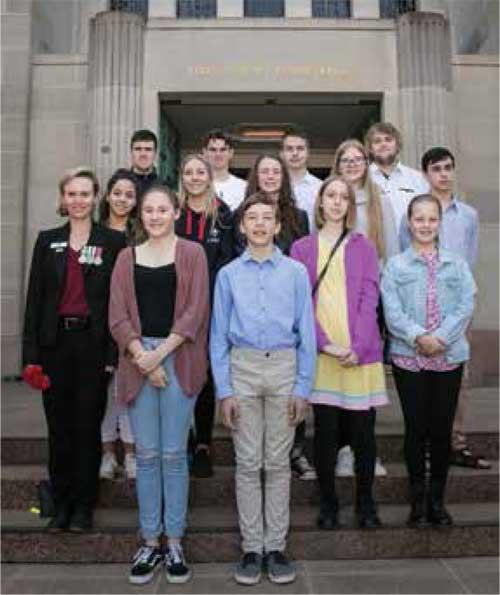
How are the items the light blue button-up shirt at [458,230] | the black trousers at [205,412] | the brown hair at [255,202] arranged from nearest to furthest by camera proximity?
the brown hair at [255,202], the black trousers at [205,412], the light blue button-up shirt at [458,230]

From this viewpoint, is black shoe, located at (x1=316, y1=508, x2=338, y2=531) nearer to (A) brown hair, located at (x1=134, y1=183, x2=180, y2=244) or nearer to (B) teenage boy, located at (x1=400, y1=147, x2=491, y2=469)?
(B) teenage boy, located at (x1=400, y1=147, x2=491, y2=469)

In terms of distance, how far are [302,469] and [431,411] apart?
1121 mm

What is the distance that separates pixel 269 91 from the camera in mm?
11234

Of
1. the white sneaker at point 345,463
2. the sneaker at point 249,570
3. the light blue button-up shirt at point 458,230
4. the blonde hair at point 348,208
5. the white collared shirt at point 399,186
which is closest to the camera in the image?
the sneaker at point 249,570

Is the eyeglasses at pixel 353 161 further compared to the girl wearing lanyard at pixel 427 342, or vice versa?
the eyeglasses at pixel 353 161

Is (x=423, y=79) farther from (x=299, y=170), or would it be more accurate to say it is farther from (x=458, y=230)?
(x=458, y=230)

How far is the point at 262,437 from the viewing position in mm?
4082

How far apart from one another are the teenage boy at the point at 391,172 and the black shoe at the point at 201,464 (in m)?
2.28

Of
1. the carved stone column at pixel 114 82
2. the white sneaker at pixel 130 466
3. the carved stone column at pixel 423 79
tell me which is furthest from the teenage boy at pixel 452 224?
the carved stone column at pixel 114 82

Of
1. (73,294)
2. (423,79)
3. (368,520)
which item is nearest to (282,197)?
(73,294)

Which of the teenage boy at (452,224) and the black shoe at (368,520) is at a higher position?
the teenage boy at (452,224)

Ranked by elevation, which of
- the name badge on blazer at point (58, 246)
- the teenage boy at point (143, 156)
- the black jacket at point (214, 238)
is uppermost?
the teenage boy at point (143, 156)

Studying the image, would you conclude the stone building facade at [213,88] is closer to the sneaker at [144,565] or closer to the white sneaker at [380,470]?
the white sneaker at [380,470]

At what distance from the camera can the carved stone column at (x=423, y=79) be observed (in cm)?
1077
